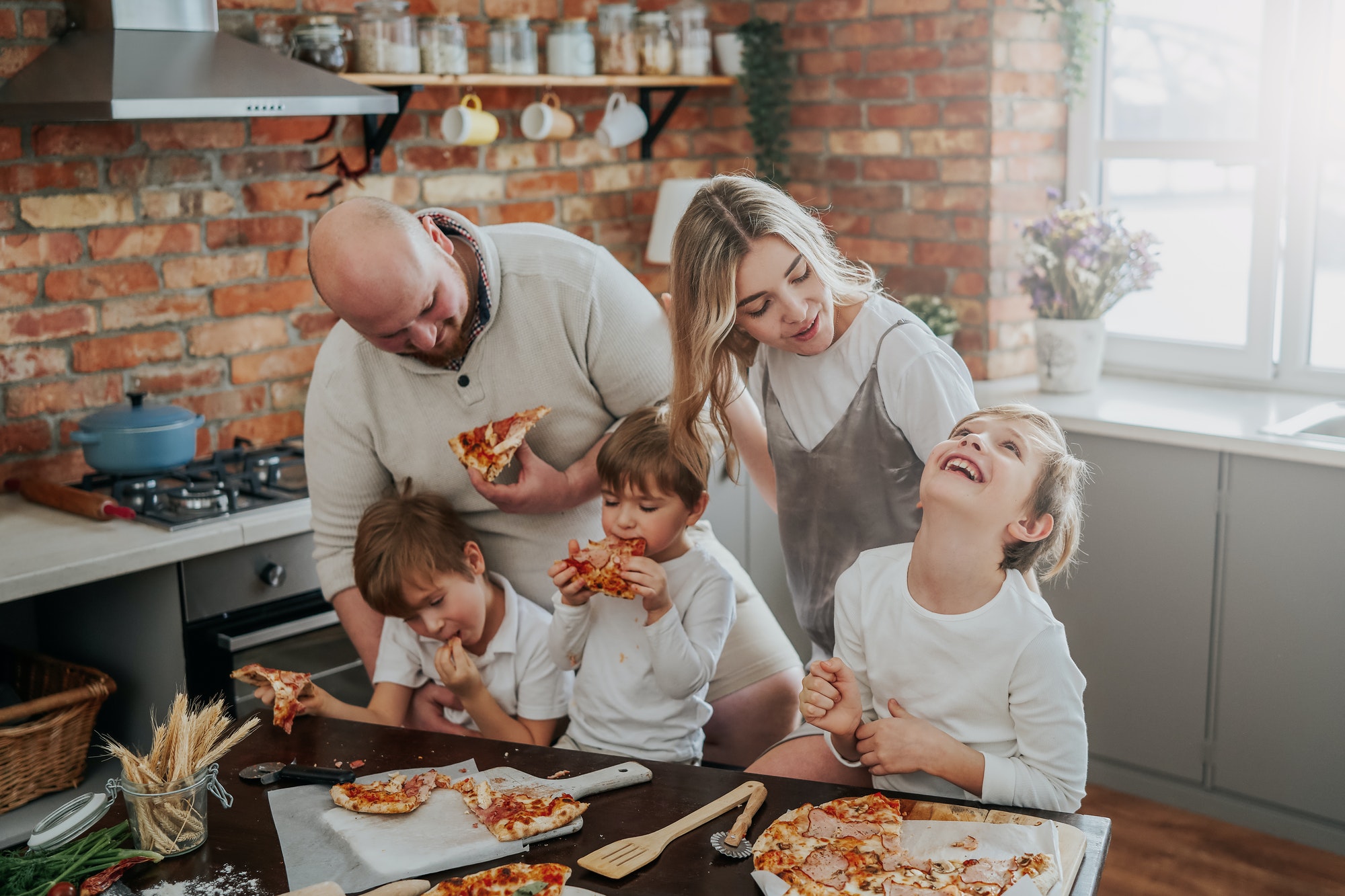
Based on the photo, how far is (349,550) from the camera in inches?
84.8

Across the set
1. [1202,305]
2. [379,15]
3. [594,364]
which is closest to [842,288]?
[594,364]

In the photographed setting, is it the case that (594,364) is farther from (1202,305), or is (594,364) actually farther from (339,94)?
(1202,305)

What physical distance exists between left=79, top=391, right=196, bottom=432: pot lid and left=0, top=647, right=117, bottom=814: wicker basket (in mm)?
483

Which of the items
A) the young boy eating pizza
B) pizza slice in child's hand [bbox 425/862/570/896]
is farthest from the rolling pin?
pizza slice in child's hand [bbox 425/862/570/896]

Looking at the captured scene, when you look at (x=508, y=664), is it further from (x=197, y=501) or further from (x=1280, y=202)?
(x=1280, y=202)

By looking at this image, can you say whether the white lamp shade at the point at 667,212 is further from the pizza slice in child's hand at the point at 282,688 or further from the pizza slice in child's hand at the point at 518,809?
the pizza slice in child's hand at the point at 518,809

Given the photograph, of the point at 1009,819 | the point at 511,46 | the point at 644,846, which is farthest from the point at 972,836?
the point at 511,46

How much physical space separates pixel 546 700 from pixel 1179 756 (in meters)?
1.71

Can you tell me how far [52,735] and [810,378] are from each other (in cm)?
153

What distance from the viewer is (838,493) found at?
1.86 m

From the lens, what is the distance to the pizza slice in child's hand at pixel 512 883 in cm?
122

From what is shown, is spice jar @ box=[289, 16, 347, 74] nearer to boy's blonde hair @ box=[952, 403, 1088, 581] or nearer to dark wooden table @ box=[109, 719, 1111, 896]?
dark wooden table @ box=[109, 719, 1111, 896]

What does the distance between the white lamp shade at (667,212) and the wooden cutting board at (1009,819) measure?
221cm

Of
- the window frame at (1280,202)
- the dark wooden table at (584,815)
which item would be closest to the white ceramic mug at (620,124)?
the window frame at (1280,202)
